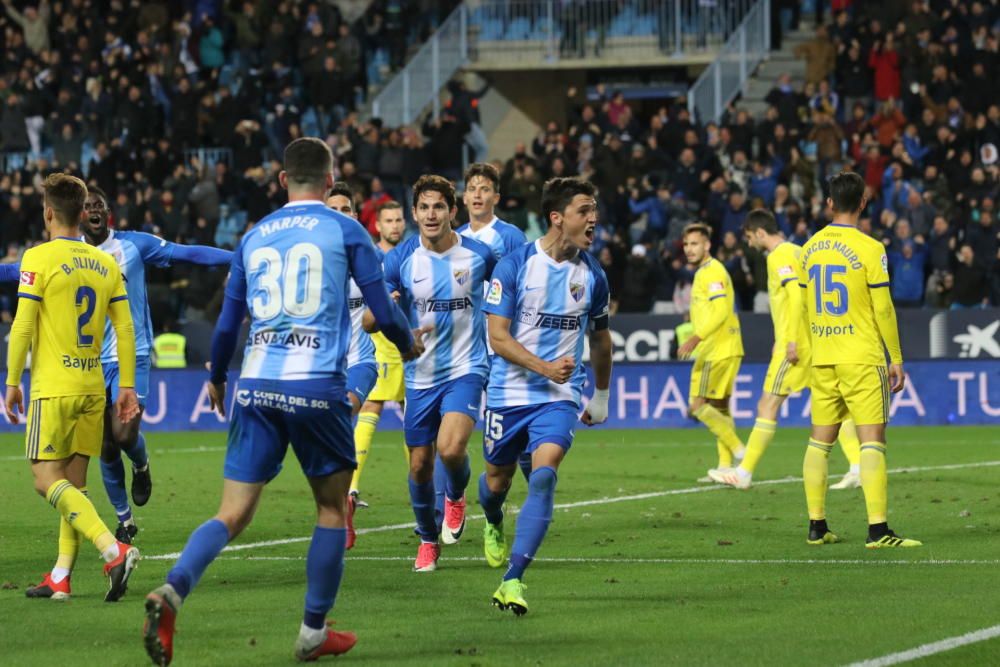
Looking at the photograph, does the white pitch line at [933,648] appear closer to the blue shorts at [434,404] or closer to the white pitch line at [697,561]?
the white pitch line at [697,561]

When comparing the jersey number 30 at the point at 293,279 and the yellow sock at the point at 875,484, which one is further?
the yellow sock at the point at 875,484

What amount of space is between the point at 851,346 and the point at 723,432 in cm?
550

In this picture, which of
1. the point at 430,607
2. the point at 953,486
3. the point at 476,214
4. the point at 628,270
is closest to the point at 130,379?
the point at 430,607

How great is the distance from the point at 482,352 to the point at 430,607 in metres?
2.26

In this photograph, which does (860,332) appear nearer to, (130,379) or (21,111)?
(130,379)

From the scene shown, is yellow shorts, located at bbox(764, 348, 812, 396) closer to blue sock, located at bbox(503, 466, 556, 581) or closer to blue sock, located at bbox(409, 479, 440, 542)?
blue sock, located at bbox(409, 479, 440, 542)

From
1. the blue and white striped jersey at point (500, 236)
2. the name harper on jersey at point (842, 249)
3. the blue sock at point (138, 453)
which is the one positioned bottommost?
the blue sock at point (138, 453)

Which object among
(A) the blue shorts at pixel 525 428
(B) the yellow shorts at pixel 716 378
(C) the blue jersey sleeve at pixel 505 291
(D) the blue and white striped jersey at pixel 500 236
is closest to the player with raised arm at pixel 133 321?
(D) the blue and white striped jersey at pixel 500 236

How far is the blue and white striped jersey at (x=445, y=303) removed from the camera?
10734 millimetres

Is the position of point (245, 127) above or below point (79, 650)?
above

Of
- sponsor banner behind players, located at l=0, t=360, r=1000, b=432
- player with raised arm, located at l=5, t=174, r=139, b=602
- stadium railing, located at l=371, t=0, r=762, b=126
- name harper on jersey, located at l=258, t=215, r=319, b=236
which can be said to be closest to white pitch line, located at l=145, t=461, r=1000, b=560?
player with raised arm, located at l=5, t=174, r=139, b=602

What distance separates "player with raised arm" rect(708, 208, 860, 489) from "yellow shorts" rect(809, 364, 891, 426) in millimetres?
3054

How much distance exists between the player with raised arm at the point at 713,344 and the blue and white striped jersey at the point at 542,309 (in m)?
7.36

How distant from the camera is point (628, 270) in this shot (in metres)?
26.3
